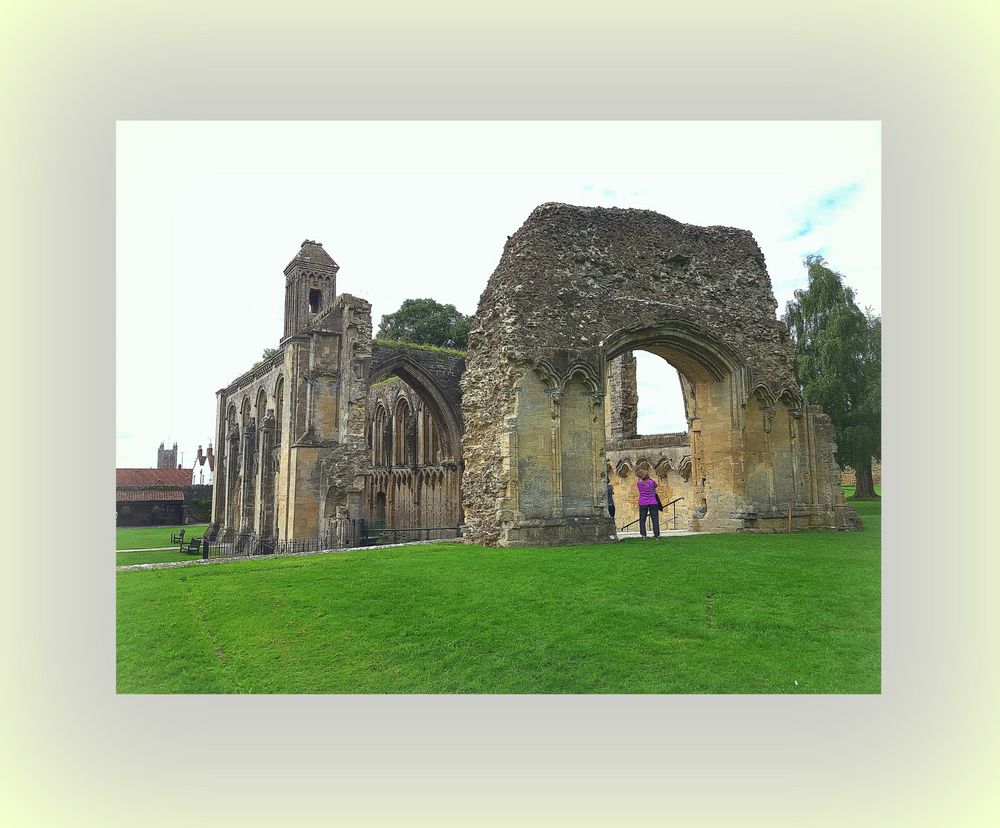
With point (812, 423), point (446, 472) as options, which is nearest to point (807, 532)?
point (812, 423)

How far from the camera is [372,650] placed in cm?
714

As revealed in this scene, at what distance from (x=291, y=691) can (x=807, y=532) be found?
33.9 feet

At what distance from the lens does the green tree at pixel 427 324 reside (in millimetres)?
39031

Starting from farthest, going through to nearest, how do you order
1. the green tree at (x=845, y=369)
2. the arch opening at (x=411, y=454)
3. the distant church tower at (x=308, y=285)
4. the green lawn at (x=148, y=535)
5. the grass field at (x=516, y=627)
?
1. the green lawn at (x=148, y=535)
2. the arch opening at (x=411, y=454)
3. the distant church tower at (x=308, y=285)
4. the green tree at (x=845, y=369)
5. the grass field at (x=516, y=627)

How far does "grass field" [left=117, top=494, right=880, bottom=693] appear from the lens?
6684 mm

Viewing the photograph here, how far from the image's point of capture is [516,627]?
24.5 feet

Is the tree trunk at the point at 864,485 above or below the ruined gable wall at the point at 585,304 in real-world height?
below

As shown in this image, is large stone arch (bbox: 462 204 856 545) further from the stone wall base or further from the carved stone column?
the carved stone column

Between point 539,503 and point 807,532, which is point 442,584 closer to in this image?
point 539,503

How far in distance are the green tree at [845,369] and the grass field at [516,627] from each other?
39.6 feet

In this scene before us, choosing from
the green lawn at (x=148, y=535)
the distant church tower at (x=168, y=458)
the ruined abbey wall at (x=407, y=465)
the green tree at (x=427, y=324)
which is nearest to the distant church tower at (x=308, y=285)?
the ruined abbey wall at (x=407, y=465)

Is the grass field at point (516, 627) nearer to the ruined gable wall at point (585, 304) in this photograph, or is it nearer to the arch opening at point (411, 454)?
the ruined gable wall at point (585, 304)

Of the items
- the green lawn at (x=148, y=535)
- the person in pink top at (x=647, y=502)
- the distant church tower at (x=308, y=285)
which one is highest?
the distant church tower at (x=308, y=285)

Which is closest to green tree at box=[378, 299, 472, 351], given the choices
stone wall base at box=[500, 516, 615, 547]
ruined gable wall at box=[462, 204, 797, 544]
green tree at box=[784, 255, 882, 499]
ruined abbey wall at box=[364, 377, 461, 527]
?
ruined abbey wall at box=[364, 377, 461, 527]
